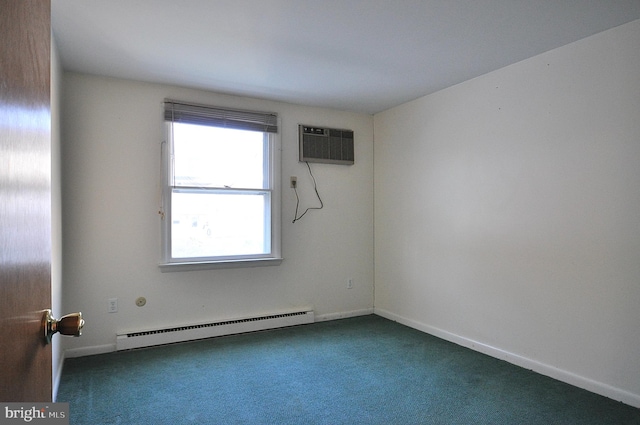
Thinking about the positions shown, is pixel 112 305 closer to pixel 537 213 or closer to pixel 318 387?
pixel 318 387

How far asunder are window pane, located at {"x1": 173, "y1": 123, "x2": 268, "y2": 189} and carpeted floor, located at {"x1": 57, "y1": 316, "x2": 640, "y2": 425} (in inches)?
60.9

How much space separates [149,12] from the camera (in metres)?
2.22

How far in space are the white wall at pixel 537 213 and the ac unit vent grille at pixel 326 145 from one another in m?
0.69

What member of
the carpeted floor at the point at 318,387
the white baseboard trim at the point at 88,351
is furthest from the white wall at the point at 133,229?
the carpeted floor at the point at 318,387

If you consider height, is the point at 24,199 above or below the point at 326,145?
below

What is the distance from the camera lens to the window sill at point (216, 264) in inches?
134

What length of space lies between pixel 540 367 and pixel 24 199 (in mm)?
3241

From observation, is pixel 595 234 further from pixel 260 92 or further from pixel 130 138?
pixel 130 138

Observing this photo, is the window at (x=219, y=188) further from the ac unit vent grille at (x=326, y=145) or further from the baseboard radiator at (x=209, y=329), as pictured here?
the baseboard radiator at (x=209, y=329)

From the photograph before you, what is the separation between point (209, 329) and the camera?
11.7ft

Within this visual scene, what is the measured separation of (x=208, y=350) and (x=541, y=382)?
2.61 meters

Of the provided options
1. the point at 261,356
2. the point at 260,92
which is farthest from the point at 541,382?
the point at 260,92

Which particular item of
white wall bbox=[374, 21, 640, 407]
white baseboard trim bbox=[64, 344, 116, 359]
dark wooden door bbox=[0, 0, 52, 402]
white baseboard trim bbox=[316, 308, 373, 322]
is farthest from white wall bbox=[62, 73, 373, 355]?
dark wooden door bbox=[0, 0, 52, 402]

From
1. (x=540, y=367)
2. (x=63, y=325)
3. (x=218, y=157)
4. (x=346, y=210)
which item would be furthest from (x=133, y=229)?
(x=540, y=367)
